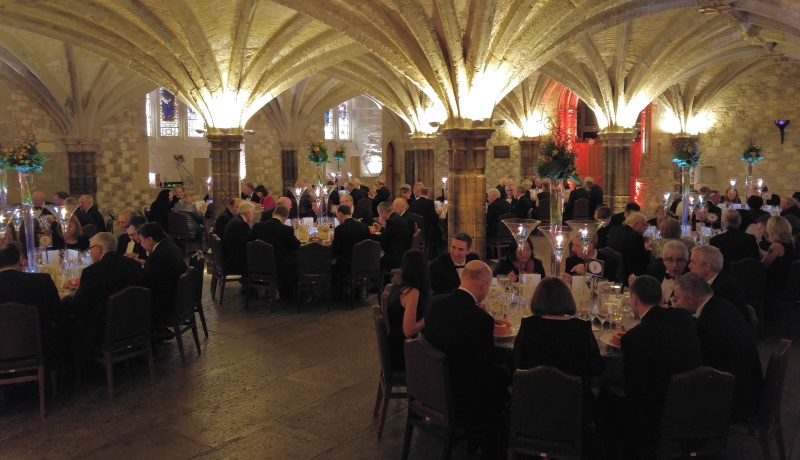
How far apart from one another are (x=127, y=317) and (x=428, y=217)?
19.9ft

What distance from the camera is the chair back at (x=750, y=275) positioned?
20.2 feet

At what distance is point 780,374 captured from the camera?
11.2 ft

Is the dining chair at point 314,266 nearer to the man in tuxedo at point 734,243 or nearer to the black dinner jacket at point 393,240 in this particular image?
the black dinner jacket at point 393,240

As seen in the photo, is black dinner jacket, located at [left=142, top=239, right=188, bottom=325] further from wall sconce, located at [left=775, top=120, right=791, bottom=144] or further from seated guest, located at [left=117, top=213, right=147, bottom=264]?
wall sconce, located at [left=775, top=120, right=791, bottom=144]

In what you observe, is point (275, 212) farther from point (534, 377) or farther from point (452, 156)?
point (534, 377)

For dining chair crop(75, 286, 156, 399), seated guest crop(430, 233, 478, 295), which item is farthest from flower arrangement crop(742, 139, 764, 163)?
dining chair crop(75, 286, 156, 399)

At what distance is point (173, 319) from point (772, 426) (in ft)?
14.7

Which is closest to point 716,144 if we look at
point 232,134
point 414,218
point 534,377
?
point 414,218

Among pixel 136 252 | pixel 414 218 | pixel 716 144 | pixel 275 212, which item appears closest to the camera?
pixel 136 252

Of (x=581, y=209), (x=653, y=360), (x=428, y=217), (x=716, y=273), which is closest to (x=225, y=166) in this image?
(x=428, y=217)

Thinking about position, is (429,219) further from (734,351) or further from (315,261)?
(734,351)

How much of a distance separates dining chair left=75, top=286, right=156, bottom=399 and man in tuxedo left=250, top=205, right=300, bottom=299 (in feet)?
8.15

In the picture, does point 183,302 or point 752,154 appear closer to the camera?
point 183,302

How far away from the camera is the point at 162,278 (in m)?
5.61
